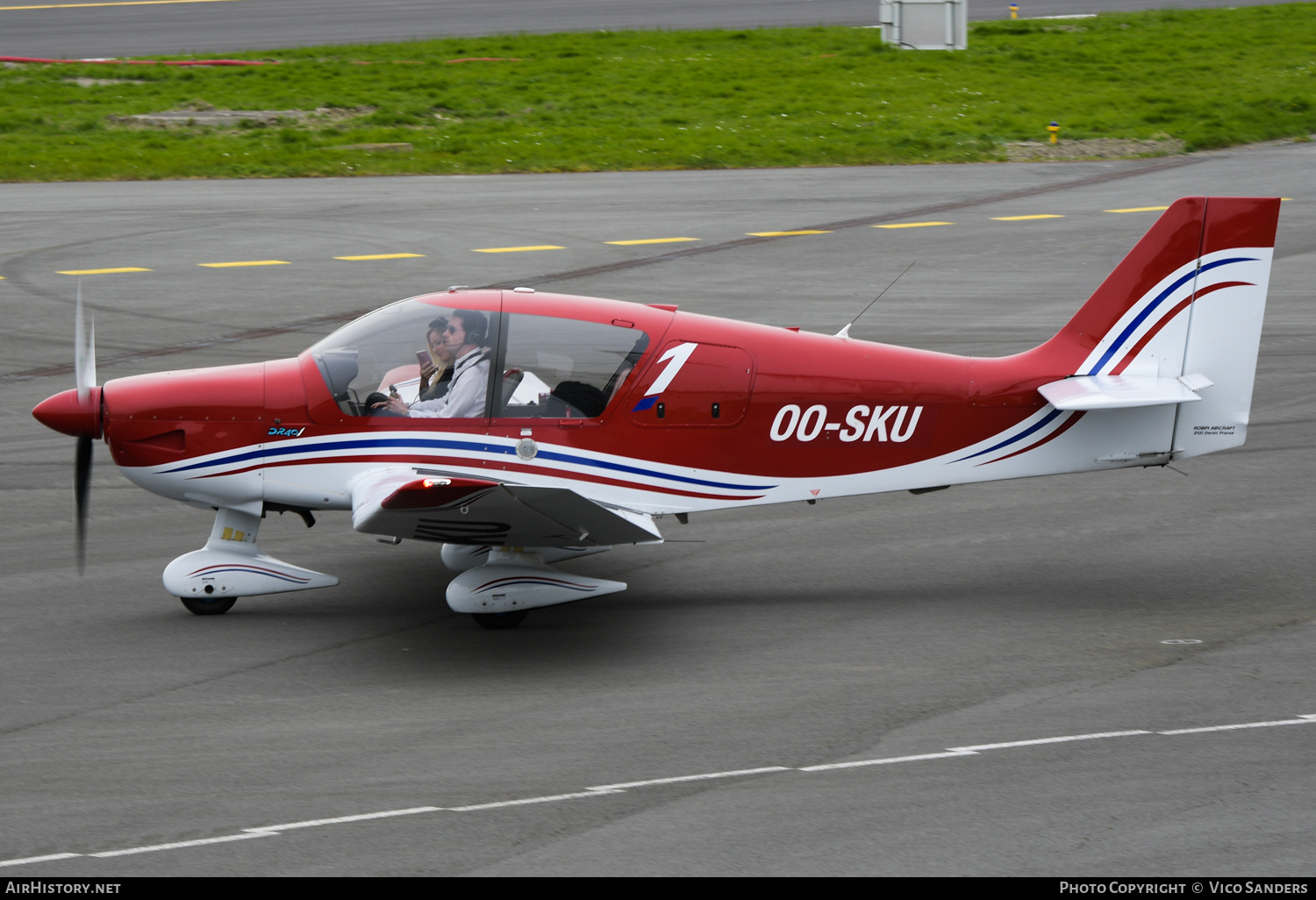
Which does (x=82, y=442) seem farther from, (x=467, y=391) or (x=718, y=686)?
(x=718, y=686)

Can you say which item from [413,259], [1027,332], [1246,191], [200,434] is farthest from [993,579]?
[1246,191]

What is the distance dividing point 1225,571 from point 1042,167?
19.3m

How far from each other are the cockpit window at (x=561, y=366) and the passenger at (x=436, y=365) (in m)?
0.38

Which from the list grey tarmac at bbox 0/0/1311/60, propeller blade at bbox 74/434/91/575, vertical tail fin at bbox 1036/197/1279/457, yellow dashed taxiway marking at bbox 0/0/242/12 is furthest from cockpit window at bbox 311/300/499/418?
yellow dashed taxiway marking at bbox 0/0/242/12

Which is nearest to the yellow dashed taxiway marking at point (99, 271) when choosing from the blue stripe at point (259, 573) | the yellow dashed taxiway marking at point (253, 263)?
the yellow dashed taxiway marking at point (253, 263)

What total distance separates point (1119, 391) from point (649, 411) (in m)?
3.29

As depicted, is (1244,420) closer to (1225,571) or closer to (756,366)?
(1225,571)

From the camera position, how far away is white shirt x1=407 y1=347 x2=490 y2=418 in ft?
31.0

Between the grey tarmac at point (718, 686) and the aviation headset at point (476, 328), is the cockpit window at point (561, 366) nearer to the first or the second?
the aviation headset at point (476, 328)

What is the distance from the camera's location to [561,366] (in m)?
9.52

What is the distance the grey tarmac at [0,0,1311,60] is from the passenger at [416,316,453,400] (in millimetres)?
32707

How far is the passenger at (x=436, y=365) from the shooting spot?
9445 mm

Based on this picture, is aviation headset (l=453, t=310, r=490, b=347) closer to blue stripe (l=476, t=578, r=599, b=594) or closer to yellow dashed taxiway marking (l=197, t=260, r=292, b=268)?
blue stripe (l=476, t=578, r=599, b=594)

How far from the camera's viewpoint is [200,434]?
9.44m
